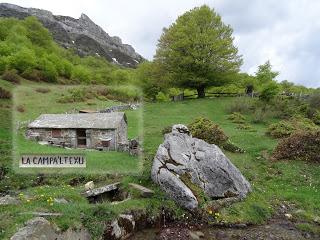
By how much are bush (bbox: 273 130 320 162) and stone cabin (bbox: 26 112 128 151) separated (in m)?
16.0

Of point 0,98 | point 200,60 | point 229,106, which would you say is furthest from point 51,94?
point 200,60

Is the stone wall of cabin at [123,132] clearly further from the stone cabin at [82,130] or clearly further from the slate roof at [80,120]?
the slate roof at [80,120]

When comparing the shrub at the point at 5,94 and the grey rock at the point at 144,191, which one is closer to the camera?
the grey rock at the point at 144,191

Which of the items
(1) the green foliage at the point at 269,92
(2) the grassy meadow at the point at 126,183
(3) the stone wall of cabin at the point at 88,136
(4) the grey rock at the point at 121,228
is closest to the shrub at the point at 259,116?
(1) the green foliage at the point at 269,92

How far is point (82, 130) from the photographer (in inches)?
693

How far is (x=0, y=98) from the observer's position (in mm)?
36656

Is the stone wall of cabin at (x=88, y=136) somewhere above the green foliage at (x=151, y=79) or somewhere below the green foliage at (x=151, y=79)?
below

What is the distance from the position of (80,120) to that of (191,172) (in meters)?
7.78

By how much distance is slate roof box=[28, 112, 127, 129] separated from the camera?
16922 millimetres

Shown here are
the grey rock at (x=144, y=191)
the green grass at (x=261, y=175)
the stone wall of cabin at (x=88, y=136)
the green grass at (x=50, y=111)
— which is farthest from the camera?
the green grass at (x=261, y=175)

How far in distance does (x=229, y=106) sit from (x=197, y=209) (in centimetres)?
3117

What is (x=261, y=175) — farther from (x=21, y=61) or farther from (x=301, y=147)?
(x=21, y=61)

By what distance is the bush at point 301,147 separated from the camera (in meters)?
30.2

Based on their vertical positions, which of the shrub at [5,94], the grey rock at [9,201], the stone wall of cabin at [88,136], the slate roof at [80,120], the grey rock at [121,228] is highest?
the shrub at [5,94]
